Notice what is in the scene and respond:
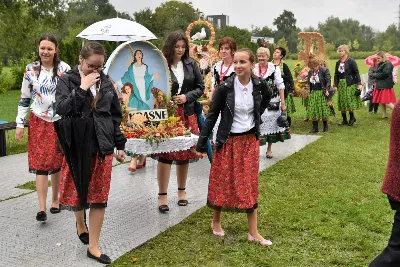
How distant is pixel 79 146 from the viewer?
14.0 ft

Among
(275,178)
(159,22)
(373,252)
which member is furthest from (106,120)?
(159,22)

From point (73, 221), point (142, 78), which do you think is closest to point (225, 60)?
point (142, 78)

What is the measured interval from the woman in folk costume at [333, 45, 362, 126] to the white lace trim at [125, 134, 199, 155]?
8.27 metres

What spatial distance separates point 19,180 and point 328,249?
15.6 feet

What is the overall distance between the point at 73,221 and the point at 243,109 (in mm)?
2217

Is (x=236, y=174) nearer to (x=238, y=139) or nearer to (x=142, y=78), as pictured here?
(x=238, y=139)

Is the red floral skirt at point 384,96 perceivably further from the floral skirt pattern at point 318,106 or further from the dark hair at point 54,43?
the dark hair at point 54,43

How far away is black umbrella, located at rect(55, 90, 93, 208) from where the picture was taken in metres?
4.23

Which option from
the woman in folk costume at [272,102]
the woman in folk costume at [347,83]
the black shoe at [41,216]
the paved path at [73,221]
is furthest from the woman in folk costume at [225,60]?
the woman in folk costume at [347,83]

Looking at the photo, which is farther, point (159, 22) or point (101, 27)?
point (159, 22)

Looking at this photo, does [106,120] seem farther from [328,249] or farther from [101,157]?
[328,249]

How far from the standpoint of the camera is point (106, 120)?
4344mm

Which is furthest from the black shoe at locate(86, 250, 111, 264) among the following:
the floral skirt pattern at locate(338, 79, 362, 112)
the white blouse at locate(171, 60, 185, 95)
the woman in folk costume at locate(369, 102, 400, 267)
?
the floral skirt pattern at locate(338, 79, 362, 112)

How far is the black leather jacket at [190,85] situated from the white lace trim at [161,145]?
0.50 metres
